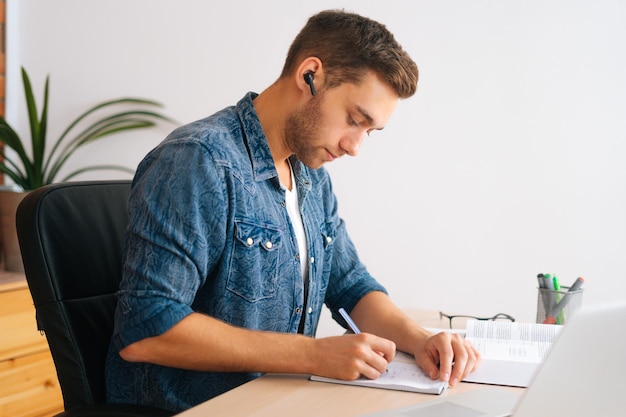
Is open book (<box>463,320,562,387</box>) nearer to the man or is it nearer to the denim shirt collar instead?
the man

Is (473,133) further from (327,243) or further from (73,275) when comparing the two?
(73,275)

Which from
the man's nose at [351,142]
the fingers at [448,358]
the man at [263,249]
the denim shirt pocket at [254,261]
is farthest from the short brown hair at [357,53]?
the fingers at [448,358]

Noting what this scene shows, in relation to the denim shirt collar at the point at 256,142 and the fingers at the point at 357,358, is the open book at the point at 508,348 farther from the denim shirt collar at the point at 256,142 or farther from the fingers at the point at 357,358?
the denim shirt collar at the point at 256,142

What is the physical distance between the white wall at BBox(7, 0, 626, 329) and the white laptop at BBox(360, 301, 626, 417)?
1.87 meters

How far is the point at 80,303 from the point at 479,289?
1712 mm

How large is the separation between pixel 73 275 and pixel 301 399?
1.59 ft

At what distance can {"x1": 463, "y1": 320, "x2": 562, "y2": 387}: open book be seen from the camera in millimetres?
1238

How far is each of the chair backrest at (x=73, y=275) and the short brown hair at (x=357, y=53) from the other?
0.52 metres

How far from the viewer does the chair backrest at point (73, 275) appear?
4.09 ft

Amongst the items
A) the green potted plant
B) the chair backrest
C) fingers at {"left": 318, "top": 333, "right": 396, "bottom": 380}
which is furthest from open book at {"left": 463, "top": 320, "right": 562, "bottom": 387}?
the green potted plant

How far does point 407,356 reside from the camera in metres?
1.39

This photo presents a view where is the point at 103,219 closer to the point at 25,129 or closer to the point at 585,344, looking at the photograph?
the point at 585,344

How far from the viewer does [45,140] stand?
115 inches

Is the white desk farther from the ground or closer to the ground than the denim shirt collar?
closer to the ground
